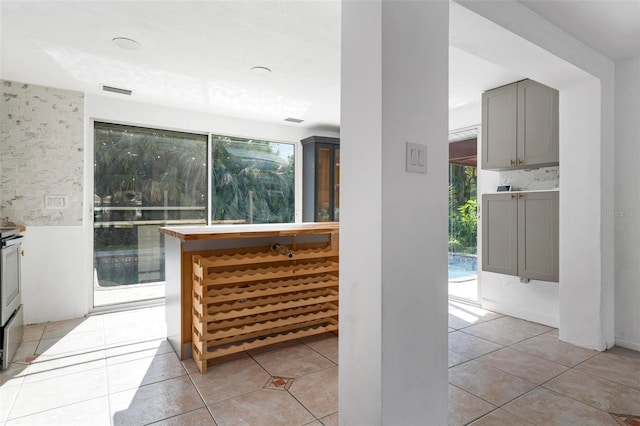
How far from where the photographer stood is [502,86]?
3354mm

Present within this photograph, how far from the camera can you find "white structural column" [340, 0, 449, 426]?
1.31 m

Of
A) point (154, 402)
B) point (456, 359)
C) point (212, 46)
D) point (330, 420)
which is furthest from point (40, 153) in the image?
point (456, 359)

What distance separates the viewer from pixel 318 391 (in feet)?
6.90

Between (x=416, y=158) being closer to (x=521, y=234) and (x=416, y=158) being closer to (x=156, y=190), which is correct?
(x=521, y=234)

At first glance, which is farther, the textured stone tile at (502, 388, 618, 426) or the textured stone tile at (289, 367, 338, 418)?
the textured stone tile at (289, 367, 338, 418)

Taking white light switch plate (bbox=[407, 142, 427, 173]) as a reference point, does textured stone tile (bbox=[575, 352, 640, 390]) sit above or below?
below

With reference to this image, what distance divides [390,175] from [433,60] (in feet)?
1.81

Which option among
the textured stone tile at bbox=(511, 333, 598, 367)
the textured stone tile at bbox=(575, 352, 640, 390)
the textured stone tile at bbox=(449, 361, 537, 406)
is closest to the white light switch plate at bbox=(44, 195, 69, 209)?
the textured stone tile at bbox=(449, 361, 537, 406)

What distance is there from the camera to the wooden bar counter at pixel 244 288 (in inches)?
95.5

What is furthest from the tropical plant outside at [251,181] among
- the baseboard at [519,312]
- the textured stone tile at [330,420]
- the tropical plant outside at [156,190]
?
the textured stone tile at [330,420]

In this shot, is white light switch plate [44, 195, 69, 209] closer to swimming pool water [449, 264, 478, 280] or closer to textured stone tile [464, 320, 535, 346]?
textured stone tile [464, 320, 535, 346]

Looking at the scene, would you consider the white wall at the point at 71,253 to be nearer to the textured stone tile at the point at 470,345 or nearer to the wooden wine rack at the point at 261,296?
the wooden wine rack at the point at 261,296

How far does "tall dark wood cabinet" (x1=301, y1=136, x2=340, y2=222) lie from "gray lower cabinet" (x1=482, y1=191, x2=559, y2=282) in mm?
2051

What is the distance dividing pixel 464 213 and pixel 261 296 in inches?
109
